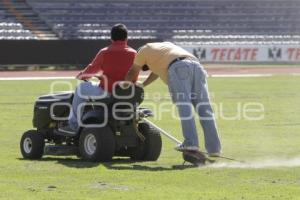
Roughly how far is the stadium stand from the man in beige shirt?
36256mm

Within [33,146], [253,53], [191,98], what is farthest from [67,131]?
[253,53]

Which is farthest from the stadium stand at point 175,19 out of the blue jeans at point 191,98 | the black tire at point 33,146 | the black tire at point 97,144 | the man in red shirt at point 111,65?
the blue jeans at point 191,98

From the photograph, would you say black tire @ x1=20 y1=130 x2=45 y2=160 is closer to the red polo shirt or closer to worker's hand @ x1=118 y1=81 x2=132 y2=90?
the red polo shirt

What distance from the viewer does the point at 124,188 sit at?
7.84 meters

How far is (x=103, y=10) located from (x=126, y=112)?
38.2m

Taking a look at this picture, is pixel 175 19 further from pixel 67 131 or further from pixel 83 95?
pixel 83 95

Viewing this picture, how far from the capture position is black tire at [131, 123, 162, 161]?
1046 cm

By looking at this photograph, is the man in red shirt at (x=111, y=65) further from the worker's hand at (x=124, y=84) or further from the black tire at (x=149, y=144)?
the black tire at (x=149, y=144)

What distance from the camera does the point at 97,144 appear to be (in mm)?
9852

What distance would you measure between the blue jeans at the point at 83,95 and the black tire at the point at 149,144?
674 mm

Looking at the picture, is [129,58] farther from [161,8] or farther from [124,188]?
[161,8]

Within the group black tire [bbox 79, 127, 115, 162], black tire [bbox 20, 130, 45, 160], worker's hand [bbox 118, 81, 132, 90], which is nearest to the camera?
black tire [bbox 79, 127, 115, 162]

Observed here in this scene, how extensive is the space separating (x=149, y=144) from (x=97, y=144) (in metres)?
0.83

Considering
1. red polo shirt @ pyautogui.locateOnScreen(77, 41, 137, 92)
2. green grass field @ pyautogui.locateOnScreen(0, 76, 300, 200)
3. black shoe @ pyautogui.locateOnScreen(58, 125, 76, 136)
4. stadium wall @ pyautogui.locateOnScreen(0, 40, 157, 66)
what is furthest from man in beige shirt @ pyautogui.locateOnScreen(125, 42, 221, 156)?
stadium wall @ pyautogui.locateOnScreen(0, 40, 157, 66)
